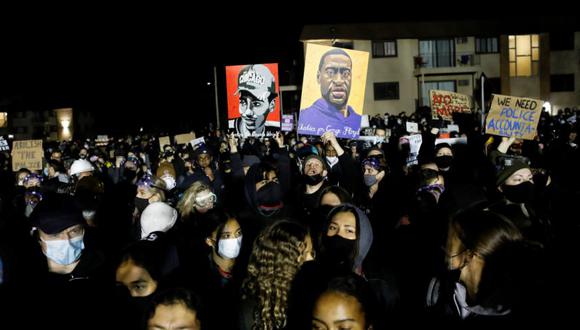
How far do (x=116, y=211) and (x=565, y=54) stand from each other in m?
42.5

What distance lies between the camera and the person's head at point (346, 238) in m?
3.77

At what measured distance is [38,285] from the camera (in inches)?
131

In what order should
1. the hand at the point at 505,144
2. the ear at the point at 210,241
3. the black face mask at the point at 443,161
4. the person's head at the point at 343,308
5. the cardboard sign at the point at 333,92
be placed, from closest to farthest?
the person's head at the point at 343,308 < the ear at the point at 210,241 < the cardboard sign at the point at 333,92 < the black face mask at the point at 443,161 < the hand at the point at 505,144

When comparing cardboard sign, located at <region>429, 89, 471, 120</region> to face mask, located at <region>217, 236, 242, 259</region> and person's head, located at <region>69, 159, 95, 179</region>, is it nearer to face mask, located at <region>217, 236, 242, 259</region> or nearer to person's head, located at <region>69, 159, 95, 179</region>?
person's head, located at <region>69, 159, 95, 179</region>

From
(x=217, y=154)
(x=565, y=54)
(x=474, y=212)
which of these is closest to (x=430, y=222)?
(x=474, y=212)

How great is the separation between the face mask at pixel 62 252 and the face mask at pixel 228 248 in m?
1.02

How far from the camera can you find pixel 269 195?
5535 millimetres

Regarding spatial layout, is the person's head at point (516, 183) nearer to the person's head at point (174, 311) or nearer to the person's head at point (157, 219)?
the person's head at point (157, 219)

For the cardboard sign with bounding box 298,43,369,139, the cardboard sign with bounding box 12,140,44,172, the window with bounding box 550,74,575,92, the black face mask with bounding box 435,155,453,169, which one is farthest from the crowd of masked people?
the window with bounding box 550,74,575,92

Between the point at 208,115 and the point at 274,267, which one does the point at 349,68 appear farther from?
the point at 208,115

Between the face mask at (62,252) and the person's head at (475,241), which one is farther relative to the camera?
the face mask at (62,252)

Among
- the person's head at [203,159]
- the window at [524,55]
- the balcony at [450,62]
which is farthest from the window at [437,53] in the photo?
the person's head at [203,159]

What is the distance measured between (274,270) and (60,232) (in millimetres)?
1526

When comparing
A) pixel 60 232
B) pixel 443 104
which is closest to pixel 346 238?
pixel 60 232
